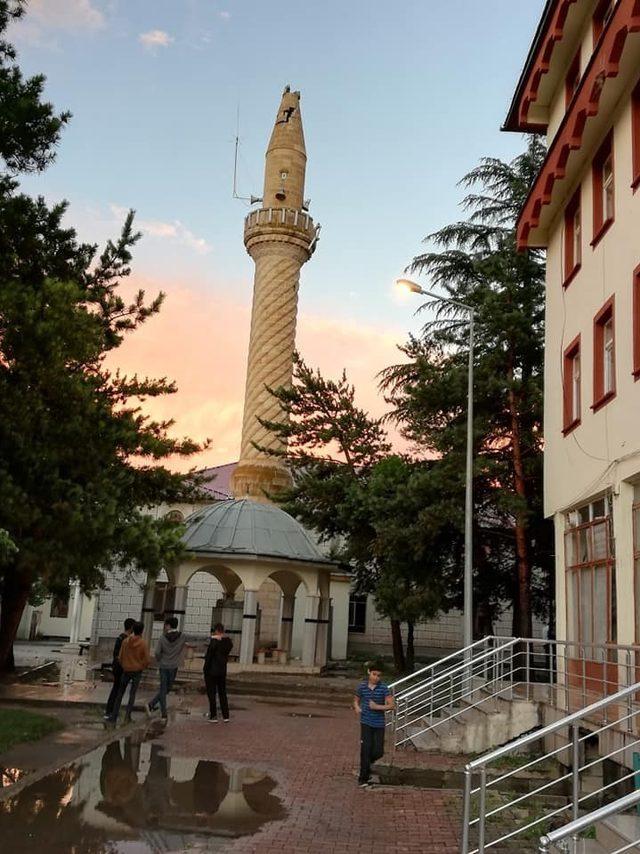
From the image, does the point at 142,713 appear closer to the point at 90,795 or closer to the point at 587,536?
the point at 90,795

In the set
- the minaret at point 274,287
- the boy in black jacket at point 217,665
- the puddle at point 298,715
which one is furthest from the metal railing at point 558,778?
the minaret at point 274,287

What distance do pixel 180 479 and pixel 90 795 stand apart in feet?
34.2

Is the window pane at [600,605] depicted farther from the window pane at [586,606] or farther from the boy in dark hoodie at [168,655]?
the boy in dark hoodie at [168,655]

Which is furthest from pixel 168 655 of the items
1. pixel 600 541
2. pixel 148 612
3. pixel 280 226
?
pixel 280 226

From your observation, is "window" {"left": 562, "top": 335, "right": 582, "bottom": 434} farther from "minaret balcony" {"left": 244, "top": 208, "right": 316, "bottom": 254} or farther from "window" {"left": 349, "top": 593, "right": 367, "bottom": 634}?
"window" {"left": 349, "top": 593, "right": 367, "bottom": 634}

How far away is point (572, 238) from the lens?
48.4 ft

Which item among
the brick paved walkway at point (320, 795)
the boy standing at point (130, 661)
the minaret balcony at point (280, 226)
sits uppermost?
the minaret balcony at point (280, 226)

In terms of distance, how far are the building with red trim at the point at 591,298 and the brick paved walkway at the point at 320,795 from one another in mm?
3817

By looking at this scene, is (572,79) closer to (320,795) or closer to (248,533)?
(320,795)

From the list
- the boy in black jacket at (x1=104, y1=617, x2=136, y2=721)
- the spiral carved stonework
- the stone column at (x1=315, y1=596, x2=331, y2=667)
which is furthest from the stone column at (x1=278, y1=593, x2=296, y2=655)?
the boy in black jacket at (x1=104, y1=617, x2=136, y2=721)

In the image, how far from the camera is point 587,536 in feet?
42.4

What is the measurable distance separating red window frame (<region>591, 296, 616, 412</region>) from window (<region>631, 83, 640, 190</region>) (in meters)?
1.69

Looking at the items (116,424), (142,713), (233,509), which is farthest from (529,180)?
(142,713)

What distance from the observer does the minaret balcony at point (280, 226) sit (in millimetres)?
36344
